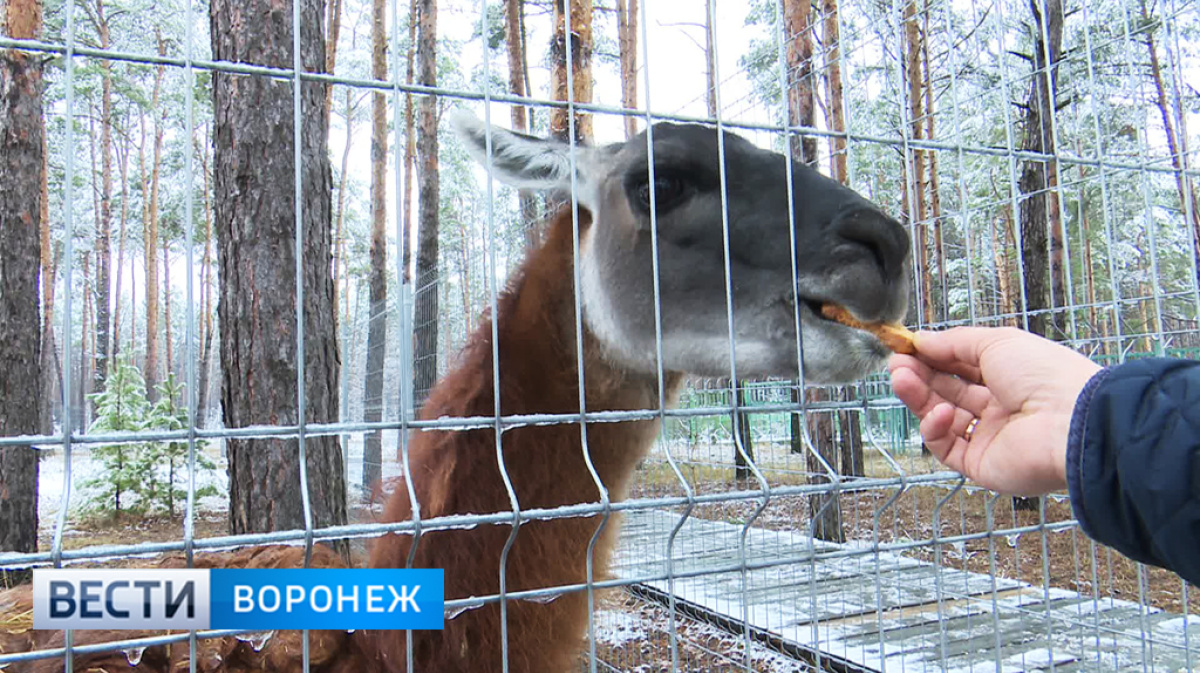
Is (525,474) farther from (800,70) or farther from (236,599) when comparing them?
(800,70)

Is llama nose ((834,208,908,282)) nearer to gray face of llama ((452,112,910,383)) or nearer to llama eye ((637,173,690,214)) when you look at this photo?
gray face of llama ((452,112,910,383))

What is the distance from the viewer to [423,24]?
11570 millimetres

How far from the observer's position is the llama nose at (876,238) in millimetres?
1905

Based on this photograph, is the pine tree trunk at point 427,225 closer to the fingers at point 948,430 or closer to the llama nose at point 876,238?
the llama nose at point 876,238

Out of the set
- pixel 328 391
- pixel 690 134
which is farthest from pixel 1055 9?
pixel 328 391

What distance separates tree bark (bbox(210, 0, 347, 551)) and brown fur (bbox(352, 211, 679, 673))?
200cm

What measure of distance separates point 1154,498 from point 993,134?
590 inches

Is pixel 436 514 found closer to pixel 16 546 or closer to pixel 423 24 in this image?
pixel 16 546

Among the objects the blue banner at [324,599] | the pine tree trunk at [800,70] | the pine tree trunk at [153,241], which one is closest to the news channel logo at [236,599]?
the blue banner at [324,599]

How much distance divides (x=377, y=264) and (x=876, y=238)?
1190cm

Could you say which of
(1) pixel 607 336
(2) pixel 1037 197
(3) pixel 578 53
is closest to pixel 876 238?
(1) pixel 607 336

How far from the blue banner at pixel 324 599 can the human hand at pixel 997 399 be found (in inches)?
43.6

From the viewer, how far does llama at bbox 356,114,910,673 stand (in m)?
1.92

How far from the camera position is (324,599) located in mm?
1215
